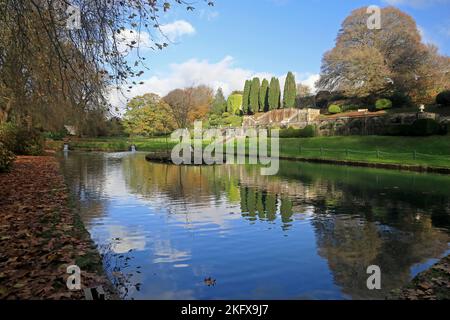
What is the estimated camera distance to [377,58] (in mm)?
44344

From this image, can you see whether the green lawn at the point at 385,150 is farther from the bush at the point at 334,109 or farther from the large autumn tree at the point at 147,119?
the large autumn tree at the point at 147,119

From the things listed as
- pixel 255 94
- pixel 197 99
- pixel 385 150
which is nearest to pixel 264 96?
pixel 255 94

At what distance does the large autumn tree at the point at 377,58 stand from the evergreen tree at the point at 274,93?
27.8 meters

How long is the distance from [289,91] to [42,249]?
73889 millimetres

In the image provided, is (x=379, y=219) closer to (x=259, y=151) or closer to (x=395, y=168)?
(x=395, y=168)

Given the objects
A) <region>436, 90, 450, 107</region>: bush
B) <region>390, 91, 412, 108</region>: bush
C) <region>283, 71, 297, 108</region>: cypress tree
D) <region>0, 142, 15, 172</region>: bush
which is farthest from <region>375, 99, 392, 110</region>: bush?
<region>0, 142, 15, 172</region>: bush

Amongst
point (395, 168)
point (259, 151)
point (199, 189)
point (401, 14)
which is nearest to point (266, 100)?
point (401, 14)

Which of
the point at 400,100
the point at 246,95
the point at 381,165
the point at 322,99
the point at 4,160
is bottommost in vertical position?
the point at 381,165

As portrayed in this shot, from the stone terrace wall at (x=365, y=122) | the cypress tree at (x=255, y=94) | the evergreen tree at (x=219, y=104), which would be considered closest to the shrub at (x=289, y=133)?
the stone terrace wall at (x=365, y=122)

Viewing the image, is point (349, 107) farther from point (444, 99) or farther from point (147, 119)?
point (147, 119)

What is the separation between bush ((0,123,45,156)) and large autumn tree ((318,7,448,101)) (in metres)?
35.2

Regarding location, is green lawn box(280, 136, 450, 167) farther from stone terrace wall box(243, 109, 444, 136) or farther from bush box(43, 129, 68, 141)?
bush box(43, 129, 68, 141)

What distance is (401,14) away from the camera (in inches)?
2019

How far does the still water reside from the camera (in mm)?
5406
